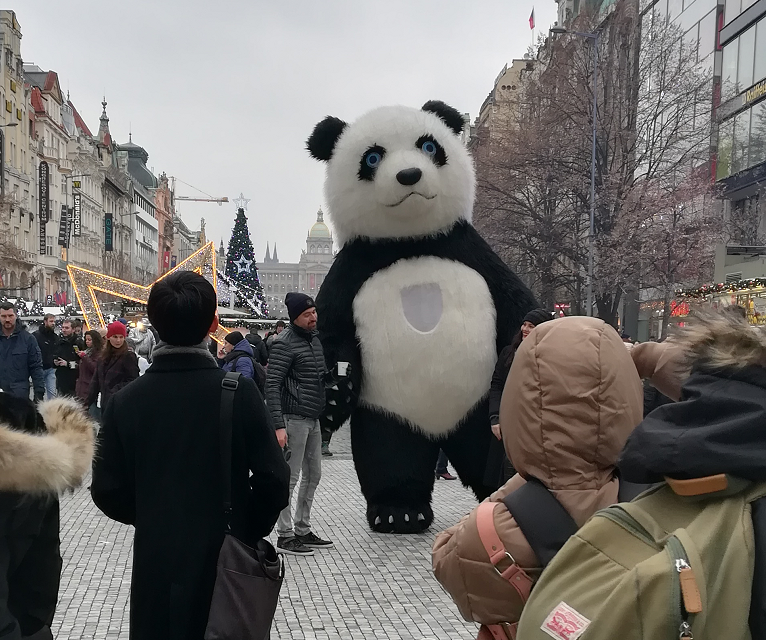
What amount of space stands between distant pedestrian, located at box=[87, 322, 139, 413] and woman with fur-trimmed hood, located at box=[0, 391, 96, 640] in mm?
6387

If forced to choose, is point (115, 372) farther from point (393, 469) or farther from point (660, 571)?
point (660, 571)

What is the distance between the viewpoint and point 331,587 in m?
5.12

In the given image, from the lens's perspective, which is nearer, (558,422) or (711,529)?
(711,529)

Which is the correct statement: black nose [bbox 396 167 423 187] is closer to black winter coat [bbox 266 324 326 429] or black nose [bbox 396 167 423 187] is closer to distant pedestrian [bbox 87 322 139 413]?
black winter coat [bbox 266 324 326 429]

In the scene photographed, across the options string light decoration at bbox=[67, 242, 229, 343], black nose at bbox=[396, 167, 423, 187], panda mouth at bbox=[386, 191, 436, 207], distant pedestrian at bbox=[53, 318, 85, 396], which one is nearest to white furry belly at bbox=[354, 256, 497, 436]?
panda mouth at bbox=[386, 191, 436, 207]

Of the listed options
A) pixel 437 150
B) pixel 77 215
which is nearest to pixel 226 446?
pixel 437 150

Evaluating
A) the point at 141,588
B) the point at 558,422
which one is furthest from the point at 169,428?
the point at 558,422

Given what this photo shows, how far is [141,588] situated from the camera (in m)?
2.71

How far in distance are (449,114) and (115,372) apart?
450 centimetres

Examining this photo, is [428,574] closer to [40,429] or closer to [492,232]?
[40,429]

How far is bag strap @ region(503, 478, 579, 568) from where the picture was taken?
182cm

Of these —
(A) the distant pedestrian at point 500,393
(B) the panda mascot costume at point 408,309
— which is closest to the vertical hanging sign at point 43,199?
(B) the panda mascot costume at point 408,309

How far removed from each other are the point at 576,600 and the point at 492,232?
21.9m

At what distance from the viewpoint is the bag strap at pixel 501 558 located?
183 centimetres
